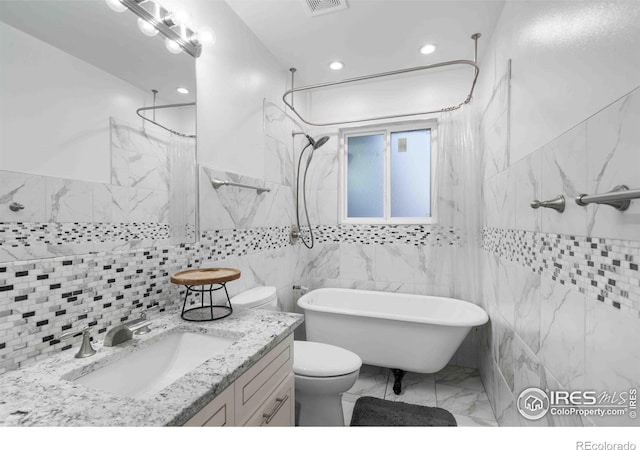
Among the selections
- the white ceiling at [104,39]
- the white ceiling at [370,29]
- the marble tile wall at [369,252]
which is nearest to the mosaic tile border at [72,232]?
the white ceiling at [104,39]

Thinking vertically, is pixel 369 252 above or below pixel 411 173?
below

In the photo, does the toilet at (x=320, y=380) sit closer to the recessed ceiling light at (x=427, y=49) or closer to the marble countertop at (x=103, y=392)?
the marble countertop at (x=103, y=392)

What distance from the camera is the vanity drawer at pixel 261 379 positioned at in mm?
913

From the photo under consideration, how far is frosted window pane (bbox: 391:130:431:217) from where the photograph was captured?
9.64 feet

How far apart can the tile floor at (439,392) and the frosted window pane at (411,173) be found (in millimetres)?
1495

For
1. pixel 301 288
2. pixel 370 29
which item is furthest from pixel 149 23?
pixel 301 288

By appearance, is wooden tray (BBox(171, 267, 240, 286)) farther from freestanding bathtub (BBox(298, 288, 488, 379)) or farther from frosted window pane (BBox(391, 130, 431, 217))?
frosted window pane (BBox(391, 130, 431, 217))

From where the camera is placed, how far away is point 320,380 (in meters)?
1.56

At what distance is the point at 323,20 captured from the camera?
6.57ft

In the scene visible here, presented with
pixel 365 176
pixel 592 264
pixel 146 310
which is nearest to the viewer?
pixel 592 264

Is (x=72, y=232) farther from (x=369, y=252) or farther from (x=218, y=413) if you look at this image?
(x=369, y=252)

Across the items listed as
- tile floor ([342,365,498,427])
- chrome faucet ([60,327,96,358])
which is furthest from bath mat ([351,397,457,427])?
chrome faucet ([60,327,96,358])

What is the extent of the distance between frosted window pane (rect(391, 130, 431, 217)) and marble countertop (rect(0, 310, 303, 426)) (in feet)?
7.39

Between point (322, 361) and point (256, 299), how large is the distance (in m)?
0.56
